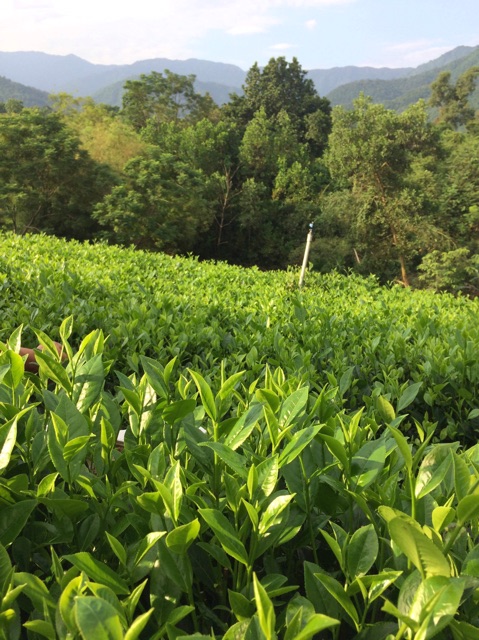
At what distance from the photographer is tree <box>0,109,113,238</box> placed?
19566mm

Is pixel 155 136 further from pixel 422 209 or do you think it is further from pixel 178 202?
pixel 422 209

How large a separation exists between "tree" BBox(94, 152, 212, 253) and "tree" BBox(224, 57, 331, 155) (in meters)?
11.2

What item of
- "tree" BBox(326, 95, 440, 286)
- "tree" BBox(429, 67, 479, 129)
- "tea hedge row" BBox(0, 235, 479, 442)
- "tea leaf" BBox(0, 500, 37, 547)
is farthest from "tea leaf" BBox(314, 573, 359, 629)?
"tree" BBox(429, 67, 479, 129)

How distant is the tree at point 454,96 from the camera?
45562 millimetres

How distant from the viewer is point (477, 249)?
20.0 meters

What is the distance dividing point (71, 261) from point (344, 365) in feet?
10.7

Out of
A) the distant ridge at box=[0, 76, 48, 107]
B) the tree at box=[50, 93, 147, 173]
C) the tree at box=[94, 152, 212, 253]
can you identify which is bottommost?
the tree at box=[94, 152, 212, 253]

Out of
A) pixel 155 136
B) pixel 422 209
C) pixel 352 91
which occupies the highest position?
pixel 352 91

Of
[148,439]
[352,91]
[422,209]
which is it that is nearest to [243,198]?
[422,209]

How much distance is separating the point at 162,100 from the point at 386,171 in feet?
64.7

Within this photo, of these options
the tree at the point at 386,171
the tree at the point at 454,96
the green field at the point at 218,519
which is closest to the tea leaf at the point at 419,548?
the green field at the point at 218,519

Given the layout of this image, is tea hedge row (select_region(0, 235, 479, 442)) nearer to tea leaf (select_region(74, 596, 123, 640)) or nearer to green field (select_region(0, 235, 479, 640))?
green field (select_region(0, 235, 479, 640))

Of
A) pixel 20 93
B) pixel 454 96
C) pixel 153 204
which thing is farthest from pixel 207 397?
pixel 20 93

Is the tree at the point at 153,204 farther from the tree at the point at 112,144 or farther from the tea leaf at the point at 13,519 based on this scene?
the tea leaf at the point at 13,519
